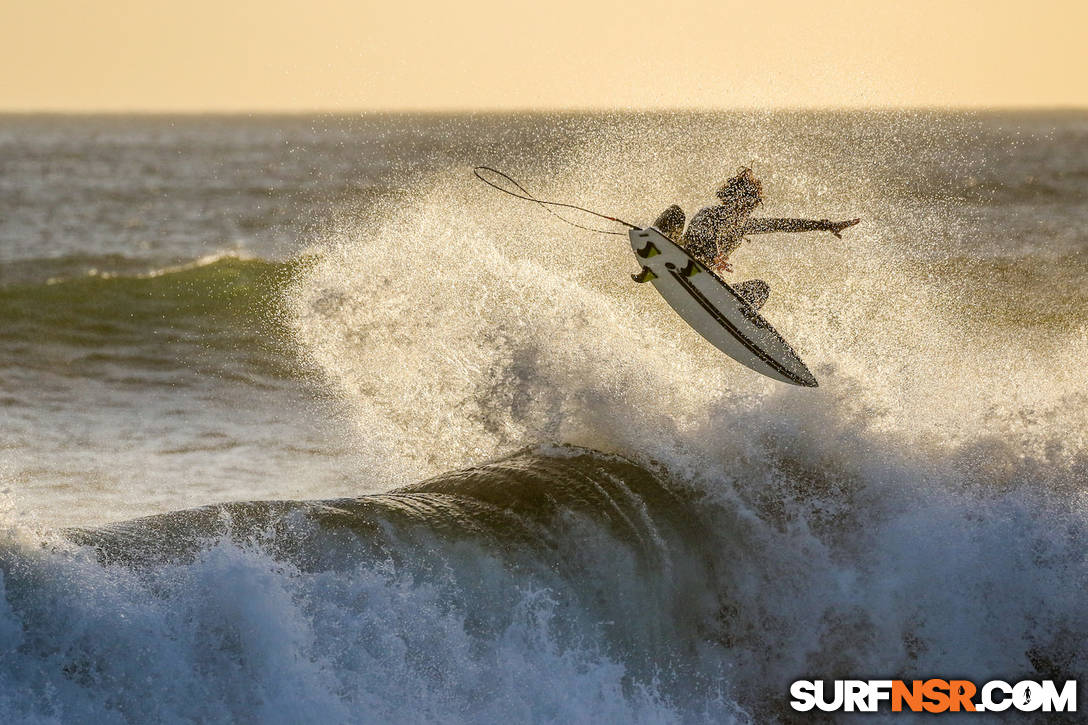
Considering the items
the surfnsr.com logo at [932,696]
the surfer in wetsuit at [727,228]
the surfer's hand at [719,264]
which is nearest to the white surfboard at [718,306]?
the surfer in wetsuit at [727,228]

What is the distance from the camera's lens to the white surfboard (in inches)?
392

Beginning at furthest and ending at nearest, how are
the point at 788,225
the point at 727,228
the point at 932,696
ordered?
the point at 727,228 < the point at 788,225 < the point at 932,696

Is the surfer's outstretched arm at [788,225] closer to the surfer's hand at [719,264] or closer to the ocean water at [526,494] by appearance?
the surfer's hand at [719,264]

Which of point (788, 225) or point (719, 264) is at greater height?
point (788, 225)

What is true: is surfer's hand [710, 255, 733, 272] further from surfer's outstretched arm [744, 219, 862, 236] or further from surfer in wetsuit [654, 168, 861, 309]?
surfer's outstretched arm [744, 219, 862, 236]

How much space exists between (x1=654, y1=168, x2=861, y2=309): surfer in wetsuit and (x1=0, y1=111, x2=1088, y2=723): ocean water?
0.80 meters

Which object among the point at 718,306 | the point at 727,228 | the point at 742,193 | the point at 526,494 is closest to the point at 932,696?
the point at 526,494

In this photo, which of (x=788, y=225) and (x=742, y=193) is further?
(x=742, y=193)

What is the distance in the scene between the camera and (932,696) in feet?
27.5

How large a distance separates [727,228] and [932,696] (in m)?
4.08

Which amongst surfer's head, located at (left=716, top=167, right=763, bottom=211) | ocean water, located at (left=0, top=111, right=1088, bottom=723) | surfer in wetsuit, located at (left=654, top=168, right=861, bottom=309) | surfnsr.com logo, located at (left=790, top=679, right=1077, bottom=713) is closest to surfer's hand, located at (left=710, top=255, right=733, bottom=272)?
surfer in wetsuit, located at (left=654, top=168, right=861, bottom=309)

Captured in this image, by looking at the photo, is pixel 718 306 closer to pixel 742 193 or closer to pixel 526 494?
pixel 742 193

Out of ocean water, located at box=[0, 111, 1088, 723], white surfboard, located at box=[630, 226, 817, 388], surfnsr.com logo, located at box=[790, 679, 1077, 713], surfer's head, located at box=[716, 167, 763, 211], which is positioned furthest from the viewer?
surfer's head, located at box=[716, 167, 763, 211]

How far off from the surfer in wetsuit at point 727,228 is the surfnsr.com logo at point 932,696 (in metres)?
3.27
